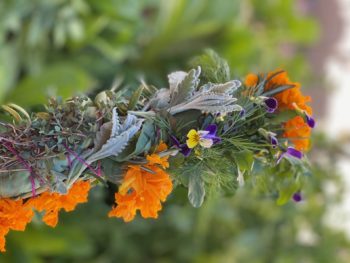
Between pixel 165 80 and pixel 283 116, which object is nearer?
pixel 283 116

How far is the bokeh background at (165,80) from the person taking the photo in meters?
1.47

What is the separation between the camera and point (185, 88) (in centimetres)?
49

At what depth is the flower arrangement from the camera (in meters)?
0.46

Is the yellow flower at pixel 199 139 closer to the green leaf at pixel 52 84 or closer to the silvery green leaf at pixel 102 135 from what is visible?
the silvery green leaf at pixel 102 135

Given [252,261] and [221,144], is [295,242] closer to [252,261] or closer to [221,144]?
[252,261]

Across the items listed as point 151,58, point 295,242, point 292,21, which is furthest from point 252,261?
point 292,21

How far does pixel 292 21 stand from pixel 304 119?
1615mm

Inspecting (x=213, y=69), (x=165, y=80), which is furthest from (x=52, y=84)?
(x=213, y=69)

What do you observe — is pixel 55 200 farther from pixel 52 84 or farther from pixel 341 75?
pixel 341 75

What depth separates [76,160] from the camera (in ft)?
1.52

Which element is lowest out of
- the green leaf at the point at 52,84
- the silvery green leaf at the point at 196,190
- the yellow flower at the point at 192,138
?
the green leaf at the point at 52,84

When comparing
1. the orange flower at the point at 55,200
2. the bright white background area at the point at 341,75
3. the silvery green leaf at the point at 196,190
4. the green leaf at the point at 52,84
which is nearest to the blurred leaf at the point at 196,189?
the silvery green leaf at the point at 196,190

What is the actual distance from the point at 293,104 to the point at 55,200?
10.2 inches

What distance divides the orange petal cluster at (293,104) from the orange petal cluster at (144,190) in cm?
16
